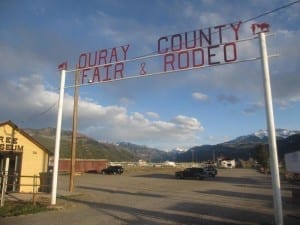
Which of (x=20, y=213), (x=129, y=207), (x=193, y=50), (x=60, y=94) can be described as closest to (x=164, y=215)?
(x=129, y=207)

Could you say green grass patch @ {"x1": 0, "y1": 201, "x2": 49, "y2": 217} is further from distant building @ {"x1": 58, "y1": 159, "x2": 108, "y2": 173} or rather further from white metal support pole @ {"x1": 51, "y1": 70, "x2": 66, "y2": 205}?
distant building @ {"x1": 58, "y1": 159, "x2": 108, "y2": 173}

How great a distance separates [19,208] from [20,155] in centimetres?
907

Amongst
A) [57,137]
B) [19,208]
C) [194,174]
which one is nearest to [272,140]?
[57,137]

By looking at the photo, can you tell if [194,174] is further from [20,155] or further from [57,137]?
[57,137]

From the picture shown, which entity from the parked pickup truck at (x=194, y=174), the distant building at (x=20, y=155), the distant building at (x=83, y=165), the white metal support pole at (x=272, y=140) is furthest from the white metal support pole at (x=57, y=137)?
the distant building at (x=83, y=165)

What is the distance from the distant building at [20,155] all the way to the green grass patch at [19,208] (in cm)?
569

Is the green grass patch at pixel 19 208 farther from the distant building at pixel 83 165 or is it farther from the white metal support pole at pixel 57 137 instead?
the distant building at pixel 83 165

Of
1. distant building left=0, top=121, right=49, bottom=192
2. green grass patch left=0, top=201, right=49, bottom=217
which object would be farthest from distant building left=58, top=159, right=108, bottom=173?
green grass patch left=0, top=201, right=49, bottom=217

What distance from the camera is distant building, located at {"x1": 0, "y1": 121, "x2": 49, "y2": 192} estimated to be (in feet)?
80.9

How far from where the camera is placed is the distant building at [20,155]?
2466 cm

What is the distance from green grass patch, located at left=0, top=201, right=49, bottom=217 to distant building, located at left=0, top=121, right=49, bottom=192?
5.69 m

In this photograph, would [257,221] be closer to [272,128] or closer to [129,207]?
[272,128]

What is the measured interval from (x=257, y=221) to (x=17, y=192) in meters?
15.6

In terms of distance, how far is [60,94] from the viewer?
772 inches
